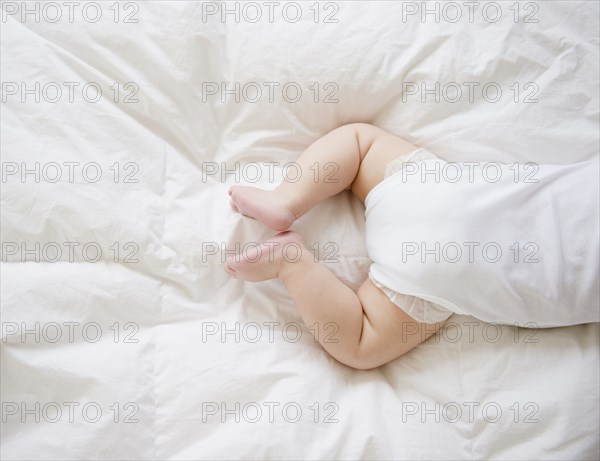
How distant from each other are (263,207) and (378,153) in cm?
25

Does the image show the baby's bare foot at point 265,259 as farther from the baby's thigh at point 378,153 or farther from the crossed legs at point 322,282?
the baby's thigh at point 378,153

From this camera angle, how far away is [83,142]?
101 centimetres

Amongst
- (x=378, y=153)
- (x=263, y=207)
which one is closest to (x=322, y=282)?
(x=263, y=207)

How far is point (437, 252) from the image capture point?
38.4 inches

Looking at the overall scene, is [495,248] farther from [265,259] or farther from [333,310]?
[265,259]

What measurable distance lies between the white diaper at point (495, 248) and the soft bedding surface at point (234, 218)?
0.25 feet

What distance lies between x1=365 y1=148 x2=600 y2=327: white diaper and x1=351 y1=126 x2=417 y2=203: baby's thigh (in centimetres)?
7

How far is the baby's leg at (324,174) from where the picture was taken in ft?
3.32

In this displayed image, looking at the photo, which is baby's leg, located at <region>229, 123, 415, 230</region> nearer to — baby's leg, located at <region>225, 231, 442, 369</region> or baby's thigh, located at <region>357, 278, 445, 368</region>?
baby's leg, located at <region>225, 231, 442, 369</region>

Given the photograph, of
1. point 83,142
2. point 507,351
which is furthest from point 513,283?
point 83,142

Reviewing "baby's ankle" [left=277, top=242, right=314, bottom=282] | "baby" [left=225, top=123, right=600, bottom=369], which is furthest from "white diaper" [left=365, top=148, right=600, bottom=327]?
"baby's ankle" [left=277, top=242, right=314, bottom=282]

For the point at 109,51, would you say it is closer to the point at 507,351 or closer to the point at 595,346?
the point at 507,351

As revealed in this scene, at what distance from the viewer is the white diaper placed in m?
0.97

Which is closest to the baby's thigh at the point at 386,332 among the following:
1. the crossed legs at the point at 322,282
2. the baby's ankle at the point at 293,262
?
the crossed legs at the point at 322,282
